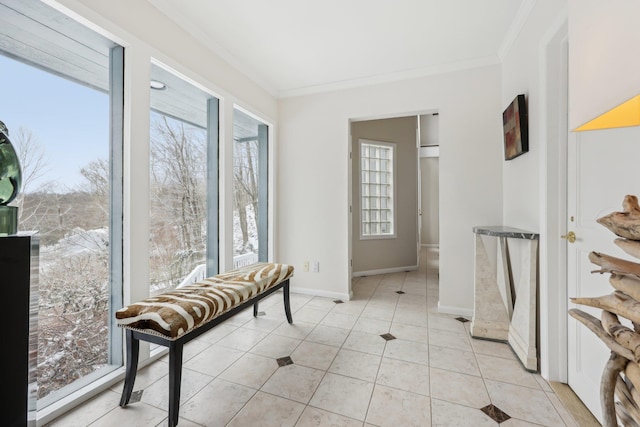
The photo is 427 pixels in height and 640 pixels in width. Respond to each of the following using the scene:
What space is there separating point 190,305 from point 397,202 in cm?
394

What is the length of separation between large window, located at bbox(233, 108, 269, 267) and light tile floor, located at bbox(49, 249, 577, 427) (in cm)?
84

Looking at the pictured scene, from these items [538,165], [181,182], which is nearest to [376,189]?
[538,165]

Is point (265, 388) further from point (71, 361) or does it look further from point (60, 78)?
point (60, 78)

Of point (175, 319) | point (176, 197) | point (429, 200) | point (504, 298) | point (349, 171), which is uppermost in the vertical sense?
point (349, 171)

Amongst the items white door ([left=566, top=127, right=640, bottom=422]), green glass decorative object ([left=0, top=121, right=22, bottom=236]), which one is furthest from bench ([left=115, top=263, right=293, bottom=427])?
white door ([left=566, top=127, right=640, bottom=422])

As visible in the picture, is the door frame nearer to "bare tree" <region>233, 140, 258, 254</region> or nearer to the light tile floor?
the light tile floor

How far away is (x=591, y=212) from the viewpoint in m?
1.39

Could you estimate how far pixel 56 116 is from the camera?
1.52 m

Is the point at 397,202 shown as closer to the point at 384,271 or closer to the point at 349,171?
the point at 384,271

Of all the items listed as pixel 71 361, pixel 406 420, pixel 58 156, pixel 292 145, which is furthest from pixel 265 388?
pixel 292 145

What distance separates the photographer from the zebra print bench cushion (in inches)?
54.5

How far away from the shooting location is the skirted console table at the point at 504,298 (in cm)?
183

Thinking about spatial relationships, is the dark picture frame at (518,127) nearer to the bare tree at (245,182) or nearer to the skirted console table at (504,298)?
the skirted console table at (504,298)

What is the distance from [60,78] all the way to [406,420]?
8.73 feet
